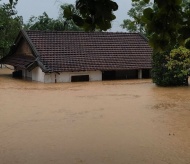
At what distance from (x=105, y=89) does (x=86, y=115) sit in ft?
23.6

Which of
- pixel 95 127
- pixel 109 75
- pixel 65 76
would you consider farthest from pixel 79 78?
pixel 95 127

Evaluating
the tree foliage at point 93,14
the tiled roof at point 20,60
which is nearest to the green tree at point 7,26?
the tiled roof at point 20,60

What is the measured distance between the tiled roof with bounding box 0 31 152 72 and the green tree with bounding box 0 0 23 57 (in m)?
2.64

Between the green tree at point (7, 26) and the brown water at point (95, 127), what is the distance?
407 inches

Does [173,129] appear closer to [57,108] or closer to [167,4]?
[57,108]

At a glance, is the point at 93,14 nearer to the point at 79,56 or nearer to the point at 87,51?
the point at 79,56

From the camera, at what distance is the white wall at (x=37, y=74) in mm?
23297

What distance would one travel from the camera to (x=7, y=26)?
29.0m

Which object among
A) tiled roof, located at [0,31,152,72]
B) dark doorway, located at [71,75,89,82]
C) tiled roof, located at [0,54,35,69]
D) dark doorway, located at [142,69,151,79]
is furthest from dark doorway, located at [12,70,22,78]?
dark doorway, located at [142,69,151,79]

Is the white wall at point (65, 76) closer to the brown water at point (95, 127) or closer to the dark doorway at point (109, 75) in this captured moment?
the dark doorway at point (109, 75)

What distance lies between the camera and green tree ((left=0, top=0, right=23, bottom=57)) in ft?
90.5

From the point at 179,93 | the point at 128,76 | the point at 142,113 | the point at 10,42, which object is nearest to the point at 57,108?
the point at 142,113

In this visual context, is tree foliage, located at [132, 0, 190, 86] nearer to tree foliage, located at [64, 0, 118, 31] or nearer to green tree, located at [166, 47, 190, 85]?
tree foliage, located at [64, 0, 118, 31]

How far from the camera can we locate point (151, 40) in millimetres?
3176
